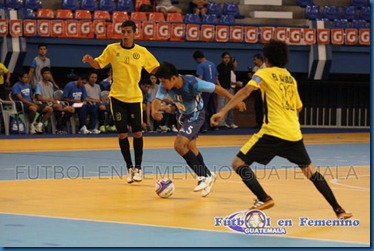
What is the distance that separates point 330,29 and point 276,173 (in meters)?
15.6

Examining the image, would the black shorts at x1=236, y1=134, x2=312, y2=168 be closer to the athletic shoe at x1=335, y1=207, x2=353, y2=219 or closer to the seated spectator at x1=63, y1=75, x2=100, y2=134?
the athletic shoe at x1=335, y1=207, x2=353, y2=219

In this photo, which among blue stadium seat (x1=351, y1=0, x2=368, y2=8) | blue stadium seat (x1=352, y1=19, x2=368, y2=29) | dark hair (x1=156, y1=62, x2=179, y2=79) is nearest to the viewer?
dark hair (x1=156, y1=62, x2=179, y2=79)

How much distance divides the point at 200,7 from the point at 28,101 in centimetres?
858

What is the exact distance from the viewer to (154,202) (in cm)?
1177

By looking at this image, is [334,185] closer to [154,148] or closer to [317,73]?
[154,148]

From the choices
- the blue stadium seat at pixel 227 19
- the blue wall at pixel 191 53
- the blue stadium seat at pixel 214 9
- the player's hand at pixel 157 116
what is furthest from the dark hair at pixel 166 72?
the blue stadium seat at pixel 214 9

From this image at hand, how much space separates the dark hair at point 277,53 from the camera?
10.0m

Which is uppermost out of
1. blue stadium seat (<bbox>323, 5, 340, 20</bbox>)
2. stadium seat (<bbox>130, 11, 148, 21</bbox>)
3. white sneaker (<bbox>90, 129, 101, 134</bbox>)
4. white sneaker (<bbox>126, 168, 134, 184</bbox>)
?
stadium seat (<bbox>130, 11, 148, 21</bbox>)

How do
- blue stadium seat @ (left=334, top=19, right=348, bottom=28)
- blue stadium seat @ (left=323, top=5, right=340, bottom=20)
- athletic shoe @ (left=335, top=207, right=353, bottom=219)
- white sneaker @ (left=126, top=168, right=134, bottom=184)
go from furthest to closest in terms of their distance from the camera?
1. blue stadium seat @ (left=323, top=5, right=340, bottom=20)
2. blue stadium seat @ (left=334, top=19, right=348, bottom=28)
3. white sneaker @ (left=126, top=168, right=134, bottom=184)
4. athletic shoe @ (left=335, top=207, right=353, bottom=219)

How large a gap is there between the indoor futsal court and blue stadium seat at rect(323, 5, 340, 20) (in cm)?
1350

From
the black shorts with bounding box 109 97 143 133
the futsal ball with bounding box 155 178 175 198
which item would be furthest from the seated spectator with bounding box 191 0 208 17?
the futsal ball with bounding box 155 178 175 198

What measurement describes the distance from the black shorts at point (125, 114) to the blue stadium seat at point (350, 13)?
2027cm

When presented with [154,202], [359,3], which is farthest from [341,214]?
[359,3]

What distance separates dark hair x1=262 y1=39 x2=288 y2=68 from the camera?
1000 cm
